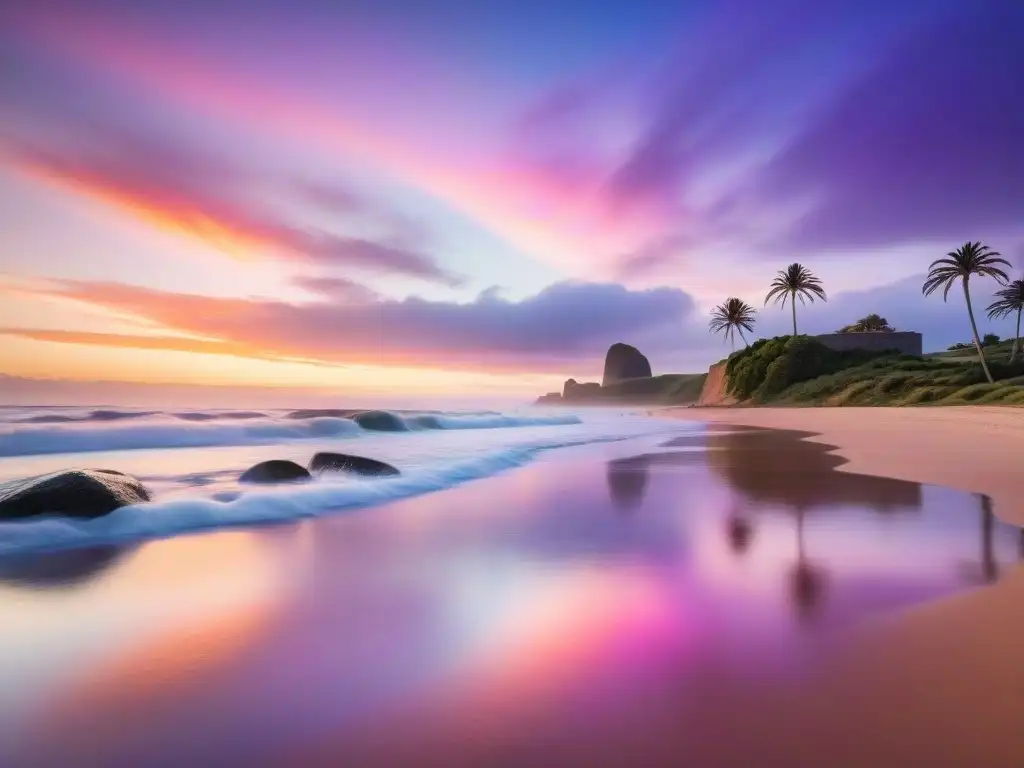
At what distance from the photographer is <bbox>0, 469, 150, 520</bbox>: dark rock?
6.70 meters

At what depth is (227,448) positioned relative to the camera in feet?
63.2

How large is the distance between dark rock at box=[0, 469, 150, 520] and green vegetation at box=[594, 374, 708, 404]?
5044 inches

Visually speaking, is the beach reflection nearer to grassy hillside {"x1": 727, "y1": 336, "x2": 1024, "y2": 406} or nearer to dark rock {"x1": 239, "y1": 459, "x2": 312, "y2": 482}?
→ dark rock {"x1": 239, "y1": 459, "x2": 312, "y2": 482}

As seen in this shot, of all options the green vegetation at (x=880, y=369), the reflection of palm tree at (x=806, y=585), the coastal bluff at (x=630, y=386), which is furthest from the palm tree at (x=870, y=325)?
the reflection of palm tree at (x=806, y=585)

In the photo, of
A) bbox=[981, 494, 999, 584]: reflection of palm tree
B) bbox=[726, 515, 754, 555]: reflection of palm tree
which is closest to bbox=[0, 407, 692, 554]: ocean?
bbox=[726, 515, 754, 555]: reflection of palm tree

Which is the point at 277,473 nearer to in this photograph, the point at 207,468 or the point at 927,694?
the point at 207,468

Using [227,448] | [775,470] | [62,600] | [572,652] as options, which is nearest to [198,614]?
[62,600]

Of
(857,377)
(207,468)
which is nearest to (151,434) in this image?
(207,468)

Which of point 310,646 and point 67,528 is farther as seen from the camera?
point 67,528

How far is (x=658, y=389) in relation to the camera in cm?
15062

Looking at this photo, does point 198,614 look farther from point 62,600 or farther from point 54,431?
point 54,431

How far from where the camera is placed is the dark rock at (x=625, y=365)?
567ft

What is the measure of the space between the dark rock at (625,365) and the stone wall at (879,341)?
104601 millimetres

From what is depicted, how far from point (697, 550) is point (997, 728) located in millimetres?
3108
